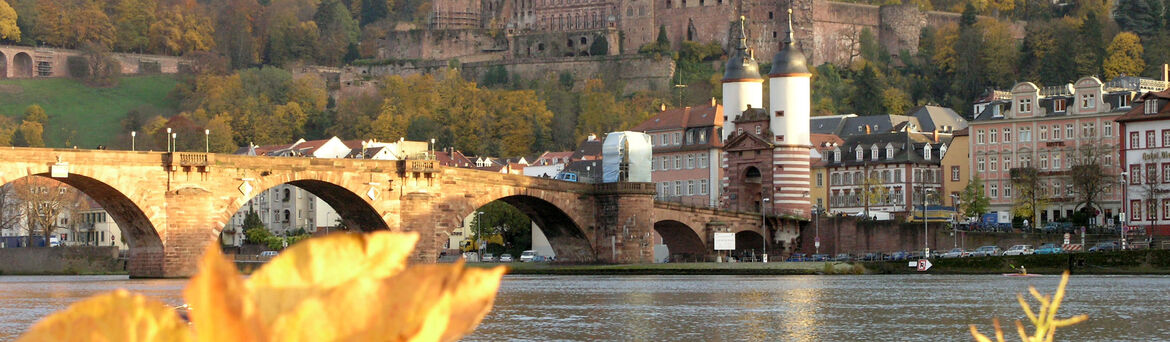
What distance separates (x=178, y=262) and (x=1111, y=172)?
4479 cm

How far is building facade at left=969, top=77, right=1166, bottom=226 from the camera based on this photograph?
8706 centimetres

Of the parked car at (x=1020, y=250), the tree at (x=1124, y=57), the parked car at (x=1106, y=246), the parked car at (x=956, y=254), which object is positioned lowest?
the parked car at (x=956, y=254)

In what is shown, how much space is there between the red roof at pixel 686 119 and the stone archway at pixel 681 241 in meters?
16.0

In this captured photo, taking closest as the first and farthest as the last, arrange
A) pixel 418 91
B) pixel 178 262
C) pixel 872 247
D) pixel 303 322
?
pixel 303 322, pixel 178 262, pixel 872 247, pixel 418 91

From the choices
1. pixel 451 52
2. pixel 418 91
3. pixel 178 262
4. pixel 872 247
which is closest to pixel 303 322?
pixel 178 262

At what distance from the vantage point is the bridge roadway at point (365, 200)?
61906mm

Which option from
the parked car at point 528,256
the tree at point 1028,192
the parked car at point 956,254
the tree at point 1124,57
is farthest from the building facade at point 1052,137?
the tree at point 1124,57

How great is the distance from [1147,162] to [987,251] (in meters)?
10.3

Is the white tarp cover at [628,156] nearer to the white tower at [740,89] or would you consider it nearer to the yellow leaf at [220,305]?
the white tower at [740,89]

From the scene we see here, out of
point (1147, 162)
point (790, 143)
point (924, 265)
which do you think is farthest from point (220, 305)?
point (790, 143)

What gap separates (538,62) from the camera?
498 ft

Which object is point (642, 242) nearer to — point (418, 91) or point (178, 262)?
point (178, 262)

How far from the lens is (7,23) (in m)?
165

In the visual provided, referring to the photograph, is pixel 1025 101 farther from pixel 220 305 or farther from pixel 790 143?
pixel 220 305
